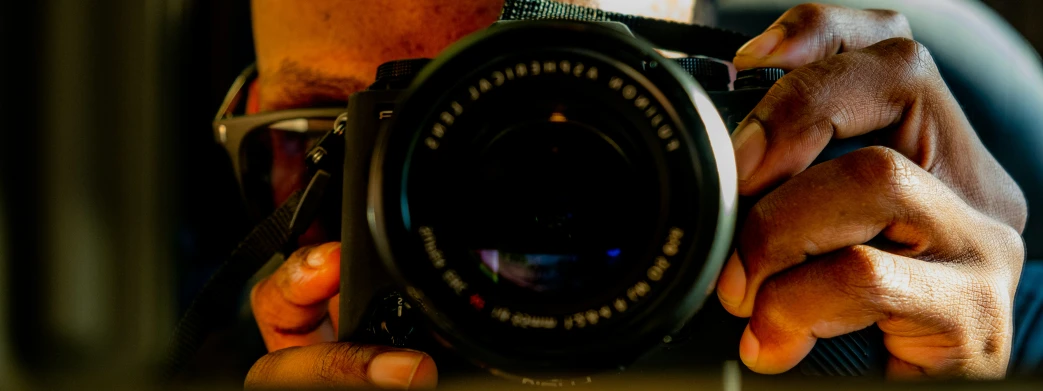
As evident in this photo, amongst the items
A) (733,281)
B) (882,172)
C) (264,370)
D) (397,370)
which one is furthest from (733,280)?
(264,370)

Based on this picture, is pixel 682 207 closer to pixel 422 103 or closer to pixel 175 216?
pixel 422 103

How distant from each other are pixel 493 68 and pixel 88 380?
2.16 feet

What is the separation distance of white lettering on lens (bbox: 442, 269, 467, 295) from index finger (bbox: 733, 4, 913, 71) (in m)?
0.25

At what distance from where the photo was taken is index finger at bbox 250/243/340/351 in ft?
1.69

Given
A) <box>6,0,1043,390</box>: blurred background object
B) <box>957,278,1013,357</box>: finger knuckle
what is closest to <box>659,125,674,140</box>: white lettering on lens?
<box>957,278,1013,357</box>: finger knuckle

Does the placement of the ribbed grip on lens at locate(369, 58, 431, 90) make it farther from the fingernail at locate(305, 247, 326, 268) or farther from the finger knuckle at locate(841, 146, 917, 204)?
the finger knuckle at locate(841, 146, 917, 204)

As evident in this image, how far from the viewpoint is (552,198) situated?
1.25 ft

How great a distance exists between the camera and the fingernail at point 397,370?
0.39 metres

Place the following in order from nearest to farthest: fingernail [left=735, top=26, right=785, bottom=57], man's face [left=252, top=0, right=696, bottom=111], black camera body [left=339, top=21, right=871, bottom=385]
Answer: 1. black camera body [left=339, top=21, right=871, bottom=385]
2. fingernail [left=735, top=26, right=785, bottom=57]
3. man's face [left=252, top=0, right=696, bottom=111]

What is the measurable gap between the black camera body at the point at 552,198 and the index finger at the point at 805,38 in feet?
0.44

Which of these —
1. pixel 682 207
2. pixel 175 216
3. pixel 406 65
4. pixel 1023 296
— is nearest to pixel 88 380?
pixel 175 216

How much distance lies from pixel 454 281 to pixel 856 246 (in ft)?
0.74

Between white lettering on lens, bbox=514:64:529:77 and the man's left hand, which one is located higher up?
white lettering on lens, bbox=514:64:529:77

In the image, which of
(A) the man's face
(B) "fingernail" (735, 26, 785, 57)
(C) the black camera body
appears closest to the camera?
(C) the black camera body
